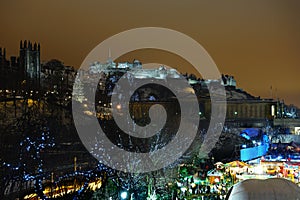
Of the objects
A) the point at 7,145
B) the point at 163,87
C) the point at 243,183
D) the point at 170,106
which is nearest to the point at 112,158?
the point at 7,145

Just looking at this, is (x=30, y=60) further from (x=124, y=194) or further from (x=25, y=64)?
(x=124, y=194)

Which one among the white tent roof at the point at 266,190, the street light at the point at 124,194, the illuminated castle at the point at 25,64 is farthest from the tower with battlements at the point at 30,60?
the white tent roof at the point at 266,190

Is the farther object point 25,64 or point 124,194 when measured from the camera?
point 25,64

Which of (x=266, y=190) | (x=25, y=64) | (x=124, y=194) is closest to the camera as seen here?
(x=266, y=190)

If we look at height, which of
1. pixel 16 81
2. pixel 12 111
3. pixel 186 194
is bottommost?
pixel 186 194

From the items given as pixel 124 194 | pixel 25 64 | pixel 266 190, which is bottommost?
pixel 124 194

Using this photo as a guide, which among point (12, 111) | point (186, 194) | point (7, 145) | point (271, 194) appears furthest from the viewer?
point (12, 111)

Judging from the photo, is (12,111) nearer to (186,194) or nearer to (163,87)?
(186,194)

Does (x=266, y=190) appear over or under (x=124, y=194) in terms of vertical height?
over

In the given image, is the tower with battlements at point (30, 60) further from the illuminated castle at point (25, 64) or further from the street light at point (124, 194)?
the street light at point (124, 194)

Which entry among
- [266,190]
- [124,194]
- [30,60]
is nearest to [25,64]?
[30,60]
